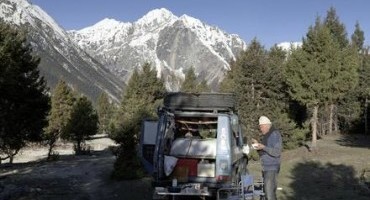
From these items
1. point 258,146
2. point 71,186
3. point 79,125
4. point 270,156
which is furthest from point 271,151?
point 79,125

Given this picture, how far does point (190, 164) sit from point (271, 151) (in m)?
2.98

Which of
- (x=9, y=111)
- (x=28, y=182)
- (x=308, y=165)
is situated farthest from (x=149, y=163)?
(x=9, y=111)

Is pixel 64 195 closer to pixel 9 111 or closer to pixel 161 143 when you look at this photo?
pixel 161 143

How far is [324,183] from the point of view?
21469mm

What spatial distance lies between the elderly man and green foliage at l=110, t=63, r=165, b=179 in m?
12.9

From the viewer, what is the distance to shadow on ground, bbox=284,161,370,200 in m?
17.8

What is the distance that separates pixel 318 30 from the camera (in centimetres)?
3719

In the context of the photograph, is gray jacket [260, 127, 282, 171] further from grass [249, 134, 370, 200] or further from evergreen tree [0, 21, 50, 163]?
evergreen tree [0, 21, 50, 163]

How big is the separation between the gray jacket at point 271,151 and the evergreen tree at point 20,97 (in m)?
24.6

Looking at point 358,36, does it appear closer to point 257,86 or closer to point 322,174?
point 257,86

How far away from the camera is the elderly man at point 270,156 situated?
37.6ft

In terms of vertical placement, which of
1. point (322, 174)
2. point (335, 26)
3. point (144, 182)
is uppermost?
point (335, 26)

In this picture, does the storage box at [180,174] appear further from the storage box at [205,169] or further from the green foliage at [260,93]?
the green foliage at [260,93]

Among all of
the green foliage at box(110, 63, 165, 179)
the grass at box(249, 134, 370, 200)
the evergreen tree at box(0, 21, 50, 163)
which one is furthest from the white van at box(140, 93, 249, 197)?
the evergreen tree at box(0, 21, 50, 163)
